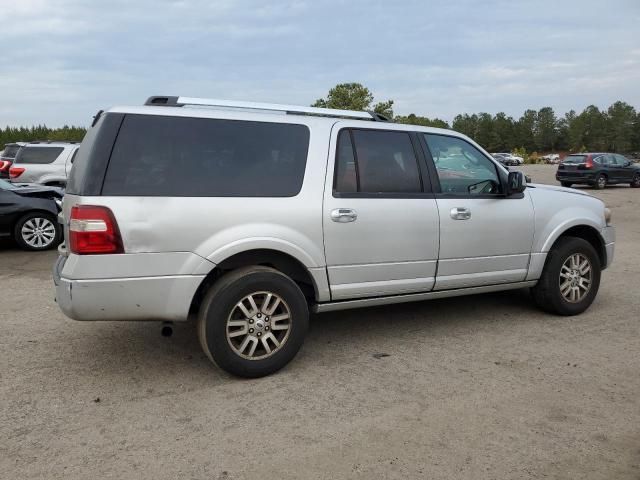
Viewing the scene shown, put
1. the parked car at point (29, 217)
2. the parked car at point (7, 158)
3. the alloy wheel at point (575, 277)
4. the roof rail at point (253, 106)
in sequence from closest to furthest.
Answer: the roof rail at point (253, 106)
the alloy wheel at point (575, 277)
the parked car at point (29, 217)
the parked car at point (7, 158)

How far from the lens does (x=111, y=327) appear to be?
514 centimetres

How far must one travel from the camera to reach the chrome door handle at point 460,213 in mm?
4715

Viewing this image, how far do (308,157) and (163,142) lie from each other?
40.8 inches

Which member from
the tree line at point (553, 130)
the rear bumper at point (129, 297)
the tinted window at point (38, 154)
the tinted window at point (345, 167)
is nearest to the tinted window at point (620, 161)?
the tinted window at point (38, 154)

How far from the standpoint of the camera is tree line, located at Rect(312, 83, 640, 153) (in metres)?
116

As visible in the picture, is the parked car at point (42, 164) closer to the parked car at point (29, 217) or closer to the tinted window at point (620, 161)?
the parked car at point (29, 217)

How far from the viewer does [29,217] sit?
945 cm

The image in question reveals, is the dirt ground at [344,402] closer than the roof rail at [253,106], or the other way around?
the dirt ground at [344,402]

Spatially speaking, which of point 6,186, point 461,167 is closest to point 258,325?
point 461,167

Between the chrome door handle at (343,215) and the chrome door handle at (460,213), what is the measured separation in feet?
3.11

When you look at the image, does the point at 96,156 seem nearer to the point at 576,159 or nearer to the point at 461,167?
the point at 461,167

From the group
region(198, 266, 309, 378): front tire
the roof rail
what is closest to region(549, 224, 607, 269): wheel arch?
the roof rail

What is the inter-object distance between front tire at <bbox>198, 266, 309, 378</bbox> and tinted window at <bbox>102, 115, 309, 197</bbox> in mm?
598

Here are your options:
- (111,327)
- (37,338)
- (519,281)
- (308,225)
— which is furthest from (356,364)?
(37,338)
